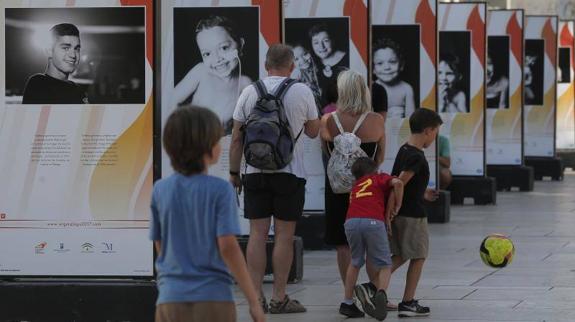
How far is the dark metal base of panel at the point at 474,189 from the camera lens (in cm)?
2064

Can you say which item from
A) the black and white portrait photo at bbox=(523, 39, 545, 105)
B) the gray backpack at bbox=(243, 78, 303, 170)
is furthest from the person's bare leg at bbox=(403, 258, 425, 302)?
the black and white portrait photo at bbox=(523, 39, 545, 105)

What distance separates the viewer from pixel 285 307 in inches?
379

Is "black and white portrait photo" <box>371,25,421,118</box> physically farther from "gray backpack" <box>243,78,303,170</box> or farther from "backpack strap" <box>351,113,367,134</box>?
"gray backpack" <box>243,78,303,170</box>

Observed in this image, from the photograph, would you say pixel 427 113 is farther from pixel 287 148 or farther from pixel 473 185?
pixel 473 185

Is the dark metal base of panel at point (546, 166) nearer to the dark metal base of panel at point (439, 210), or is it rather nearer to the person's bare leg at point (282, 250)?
the dark metal base of panel at point (439, 210)

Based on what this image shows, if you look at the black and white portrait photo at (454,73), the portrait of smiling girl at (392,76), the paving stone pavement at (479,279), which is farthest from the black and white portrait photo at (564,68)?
the portrait of smiling girl at (392,76)

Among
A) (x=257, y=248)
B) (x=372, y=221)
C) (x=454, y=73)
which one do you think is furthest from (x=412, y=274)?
(x=454, y=73)

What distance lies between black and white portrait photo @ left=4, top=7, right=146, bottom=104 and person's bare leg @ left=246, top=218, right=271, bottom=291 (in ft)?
4.75

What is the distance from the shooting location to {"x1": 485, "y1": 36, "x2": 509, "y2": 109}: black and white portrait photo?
2291 centimetres

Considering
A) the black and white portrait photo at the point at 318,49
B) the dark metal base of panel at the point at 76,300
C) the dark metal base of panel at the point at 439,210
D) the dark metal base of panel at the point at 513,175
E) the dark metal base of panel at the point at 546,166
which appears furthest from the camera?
the dark metal base of panel at the point at 546,166

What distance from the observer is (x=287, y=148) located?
9.13 meters

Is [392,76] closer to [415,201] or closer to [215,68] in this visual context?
[215,68]

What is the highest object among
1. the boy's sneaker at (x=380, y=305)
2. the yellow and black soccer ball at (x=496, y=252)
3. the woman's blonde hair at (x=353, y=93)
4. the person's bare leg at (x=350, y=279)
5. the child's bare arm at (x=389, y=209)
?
the woman's blonde hair at (x=353, y=93)

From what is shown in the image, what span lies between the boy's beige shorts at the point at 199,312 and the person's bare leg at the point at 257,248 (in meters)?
4.11
